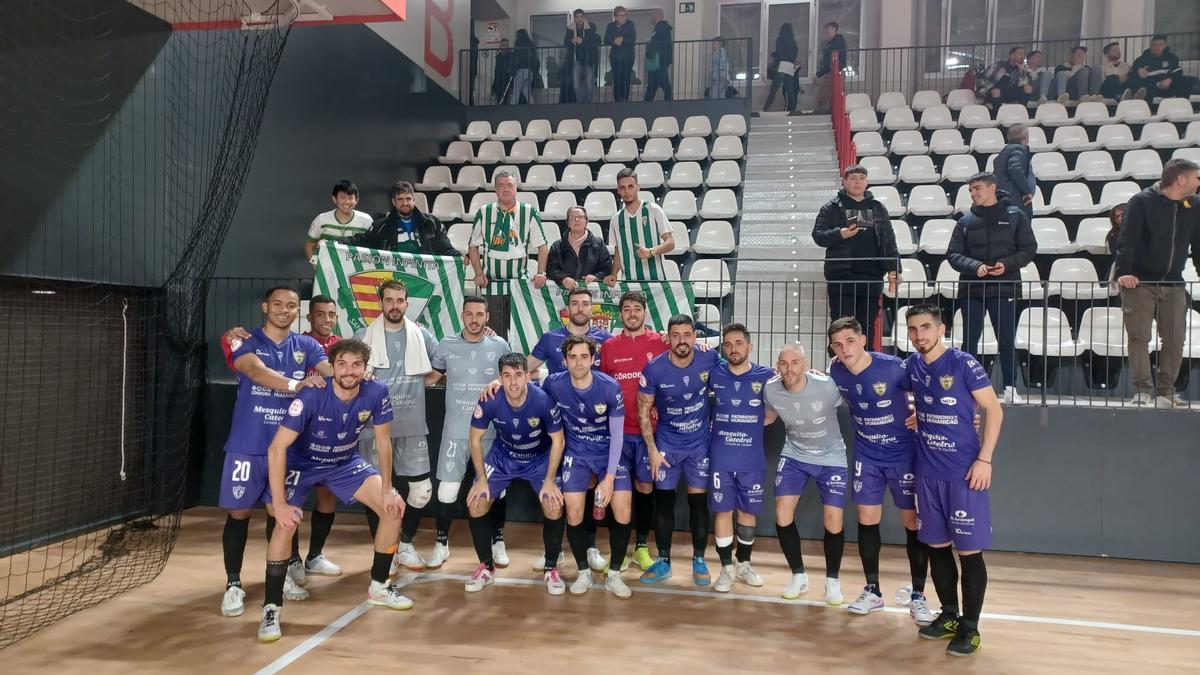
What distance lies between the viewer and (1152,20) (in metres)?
12.8

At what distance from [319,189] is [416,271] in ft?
9.83

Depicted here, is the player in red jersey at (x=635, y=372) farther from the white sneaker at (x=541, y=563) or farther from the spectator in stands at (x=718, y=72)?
the spectator in stands at (x=718, y=72)

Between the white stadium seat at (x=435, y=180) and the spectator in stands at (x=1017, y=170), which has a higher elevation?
the white stadium seat at (x=435, y=180)

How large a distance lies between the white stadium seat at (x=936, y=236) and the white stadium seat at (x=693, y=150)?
3445 millimetres

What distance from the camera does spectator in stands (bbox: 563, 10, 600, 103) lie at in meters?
12.6

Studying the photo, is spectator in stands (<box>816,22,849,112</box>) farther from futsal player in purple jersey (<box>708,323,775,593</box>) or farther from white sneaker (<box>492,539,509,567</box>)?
white sneaker (<box>492,539,509,567</box>)

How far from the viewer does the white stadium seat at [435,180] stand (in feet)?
34.8

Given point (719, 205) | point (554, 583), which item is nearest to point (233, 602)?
A: point (554, 583)

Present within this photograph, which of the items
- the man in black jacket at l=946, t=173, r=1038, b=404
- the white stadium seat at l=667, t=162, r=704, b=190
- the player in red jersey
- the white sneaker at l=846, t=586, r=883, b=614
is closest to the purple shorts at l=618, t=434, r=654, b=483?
the player in red jersey

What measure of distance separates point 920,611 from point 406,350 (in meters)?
3.51

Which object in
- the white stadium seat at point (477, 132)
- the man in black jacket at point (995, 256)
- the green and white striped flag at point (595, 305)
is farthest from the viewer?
the white stadium seat at point (477, 132)

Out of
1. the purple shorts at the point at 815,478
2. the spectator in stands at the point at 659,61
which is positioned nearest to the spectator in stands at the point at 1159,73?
the spectator in stands at the point at 659,61

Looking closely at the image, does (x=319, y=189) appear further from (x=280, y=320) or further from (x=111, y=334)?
(x=280, y=320)

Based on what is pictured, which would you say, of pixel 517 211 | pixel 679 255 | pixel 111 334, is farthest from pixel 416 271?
pixel 679 255
